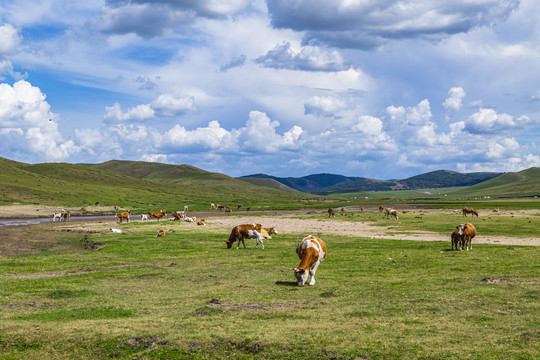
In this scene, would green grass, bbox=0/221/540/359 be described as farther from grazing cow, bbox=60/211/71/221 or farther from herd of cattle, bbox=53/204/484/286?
grazing cow, bbox=60/211/71/221

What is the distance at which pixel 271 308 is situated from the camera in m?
17.3

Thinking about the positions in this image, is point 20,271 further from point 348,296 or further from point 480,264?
point 480,264

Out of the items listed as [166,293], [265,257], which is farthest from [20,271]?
[265,257]

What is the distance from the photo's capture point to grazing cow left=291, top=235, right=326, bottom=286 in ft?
70.6

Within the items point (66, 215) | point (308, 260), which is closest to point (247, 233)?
point (308, 260)

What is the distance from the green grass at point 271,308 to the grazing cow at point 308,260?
68cm

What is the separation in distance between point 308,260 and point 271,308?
195 inches

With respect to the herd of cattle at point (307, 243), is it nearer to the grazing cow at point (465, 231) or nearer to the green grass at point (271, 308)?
the grazing cow at point (465, 231)

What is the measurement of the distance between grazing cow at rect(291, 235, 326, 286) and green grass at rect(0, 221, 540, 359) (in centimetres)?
68

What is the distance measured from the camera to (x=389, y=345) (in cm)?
1249

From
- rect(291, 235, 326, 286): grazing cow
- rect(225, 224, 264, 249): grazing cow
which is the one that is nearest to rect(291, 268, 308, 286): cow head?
rect(291, 235, 326, 286): grazing cow

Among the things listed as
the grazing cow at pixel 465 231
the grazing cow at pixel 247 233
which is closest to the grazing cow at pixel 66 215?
the grazing cow at pixel 247 233

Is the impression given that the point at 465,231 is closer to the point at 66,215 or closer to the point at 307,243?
the point at 307,243

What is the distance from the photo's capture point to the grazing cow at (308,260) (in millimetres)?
21516
